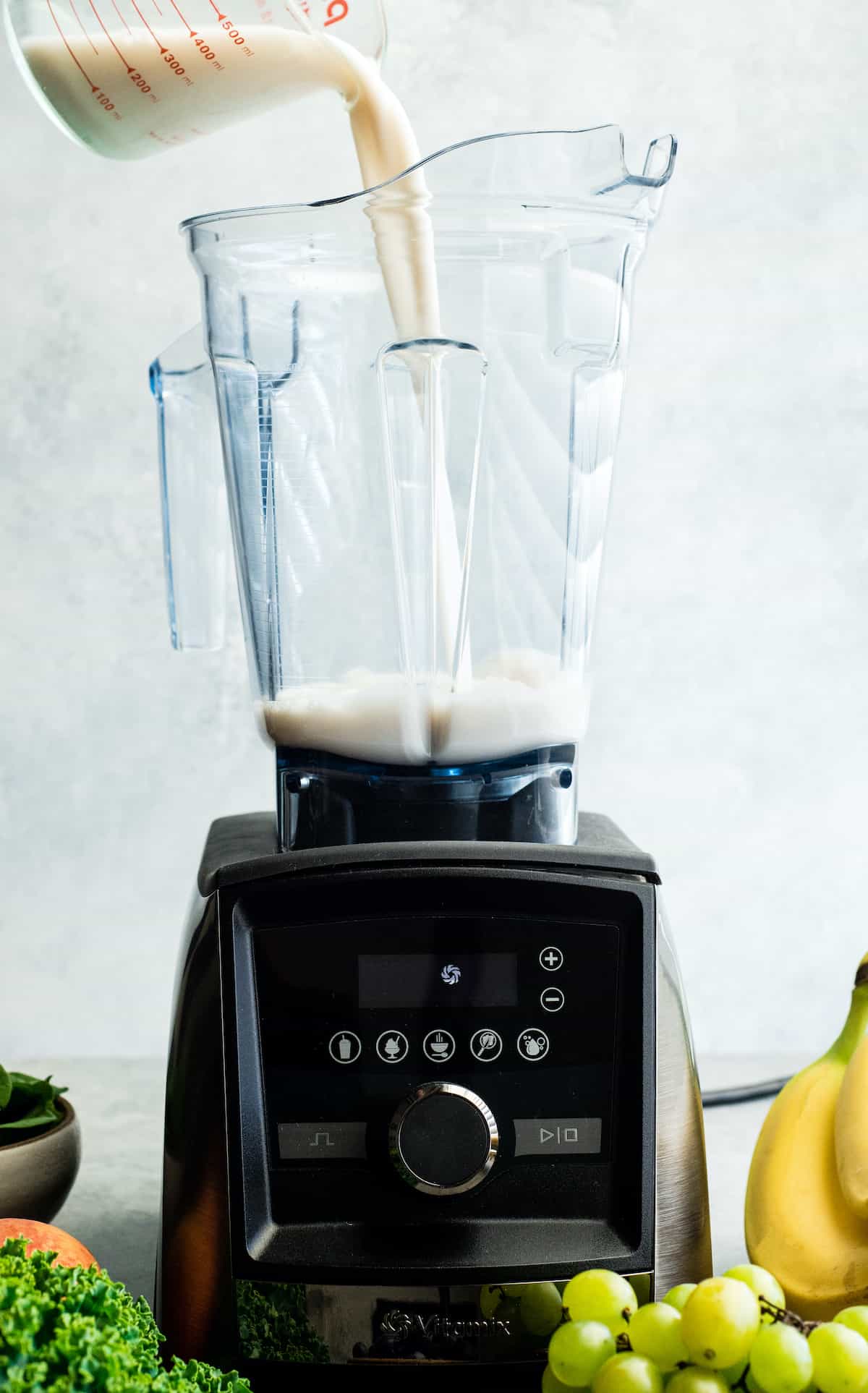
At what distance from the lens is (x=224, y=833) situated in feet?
2.54

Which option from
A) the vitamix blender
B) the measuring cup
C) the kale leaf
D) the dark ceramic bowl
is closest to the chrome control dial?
the vitamix blender

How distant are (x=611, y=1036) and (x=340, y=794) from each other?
18cm

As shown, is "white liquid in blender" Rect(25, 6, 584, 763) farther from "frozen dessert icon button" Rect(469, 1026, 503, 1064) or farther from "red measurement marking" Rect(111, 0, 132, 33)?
"frozen dessert icon button" Rect(469, 1026, 503, 1064)

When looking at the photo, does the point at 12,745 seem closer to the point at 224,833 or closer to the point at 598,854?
the point at 224,833

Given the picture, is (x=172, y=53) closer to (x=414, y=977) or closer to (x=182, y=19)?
(x=182, y=19)

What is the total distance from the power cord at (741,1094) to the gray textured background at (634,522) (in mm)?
112

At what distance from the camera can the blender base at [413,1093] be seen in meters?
0.60

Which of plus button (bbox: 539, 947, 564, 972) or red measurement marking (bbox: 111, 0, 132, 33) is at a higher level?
red measurement marking (bbox: 111, 0, 132, 33)

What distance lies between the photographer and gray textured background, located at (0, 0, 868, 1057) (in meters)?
1.12

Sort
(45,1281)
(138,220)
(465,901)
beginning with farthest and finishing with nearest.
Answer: (138,220) < (465,901) < (45,1281)

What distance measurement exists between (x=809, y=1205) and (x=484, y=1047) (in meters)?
0.19

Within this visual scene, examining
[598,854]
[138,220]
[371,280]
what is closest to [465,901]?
[598,854]

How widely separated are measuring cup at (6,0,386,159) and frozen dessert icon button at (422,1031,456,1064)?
0.47m

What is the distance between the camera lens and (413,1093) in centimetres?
61
